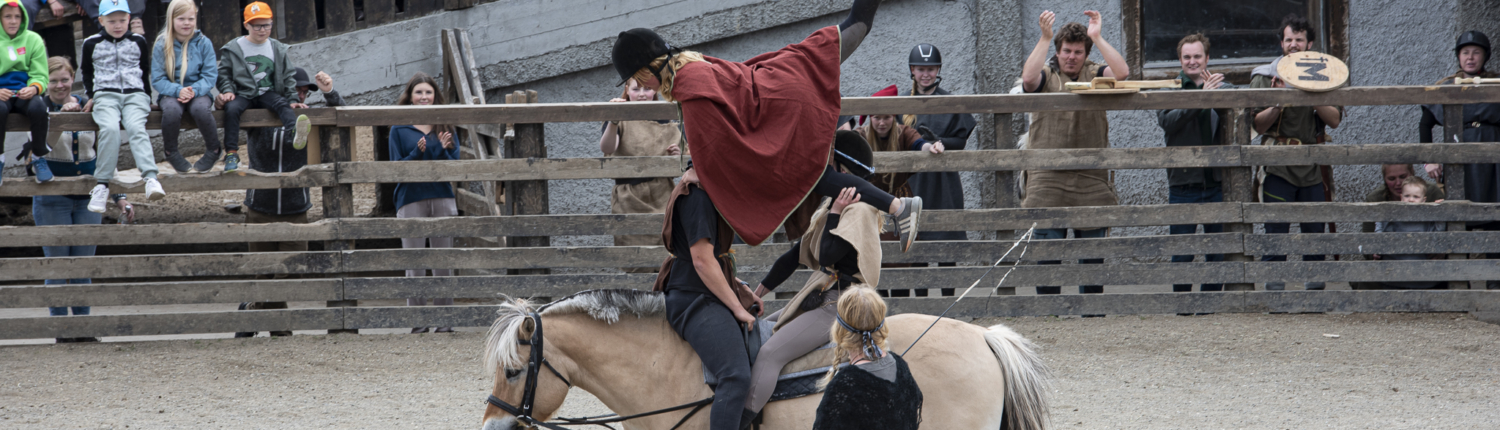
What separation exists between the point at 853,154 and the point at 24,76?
5.90 meters

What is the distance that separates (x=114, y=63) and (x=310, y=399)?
9.20 ft

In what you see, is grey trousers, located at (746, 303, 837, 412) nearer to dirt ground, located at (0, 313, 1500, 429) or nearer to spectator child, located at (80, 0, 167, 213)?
dirt ground, located at (0, 313, 1500, 429)

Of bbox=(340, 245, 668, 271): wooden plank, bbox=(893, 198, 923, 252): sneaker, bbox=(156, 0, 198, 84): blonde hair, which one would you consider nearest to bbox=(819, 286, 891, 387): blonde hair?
bbox=(893, 198, 923, 252): sneaker

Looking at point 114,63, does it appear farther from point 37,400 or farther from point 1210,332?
point 1210,332

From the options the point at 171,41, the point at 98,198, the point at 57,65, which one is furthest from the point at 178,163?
the point at 57,65

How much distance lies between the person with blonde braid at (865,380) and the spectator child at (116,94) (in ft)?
17.7

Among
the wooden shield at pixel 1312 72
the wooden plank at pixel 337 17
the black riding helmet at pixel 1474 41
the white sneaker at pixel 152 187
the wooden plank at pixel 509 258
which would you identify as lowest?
the wooden plank at pixel 509 258

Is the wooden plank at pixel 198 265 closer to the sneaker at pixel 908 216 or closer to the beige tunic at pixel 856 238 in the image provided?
the beige tunic at pixel 856 238

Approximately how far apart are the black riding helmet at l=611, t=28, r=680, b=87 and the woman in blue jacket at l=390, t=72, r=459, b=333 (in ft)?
14.7

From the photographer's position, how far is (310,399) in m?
6.07

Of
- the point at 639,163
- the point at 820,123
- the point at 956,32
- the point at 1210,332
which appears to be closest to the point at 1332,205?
the point at 1210,332

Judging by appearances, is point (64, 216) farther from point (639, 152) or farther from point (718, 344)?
point (718, 344)

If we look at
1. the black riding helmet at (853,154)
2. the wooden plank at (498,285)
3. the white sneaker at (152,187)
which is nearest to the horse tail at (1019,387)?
the black riding helmet at (853,154)

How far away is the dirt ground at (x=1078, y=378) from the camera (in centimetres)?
559
